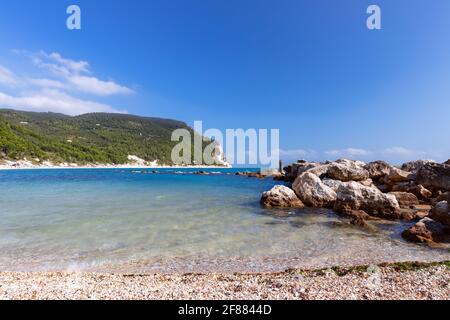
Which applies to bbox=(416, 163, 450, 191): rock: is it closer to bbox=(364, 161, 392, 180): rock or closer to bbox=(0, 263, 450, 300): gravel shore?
bbox=(364, 161, 392, 180): rock

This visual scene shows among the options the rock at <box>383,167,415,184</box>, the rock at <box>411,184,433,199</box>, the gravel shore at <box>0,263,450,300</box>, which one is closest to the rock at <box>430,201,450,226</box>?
the gravel shore at <box>0,263,450,300</box>

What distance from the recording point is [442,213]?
13281 millimetres

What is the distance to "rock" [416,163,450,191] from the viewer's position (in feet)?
76.2

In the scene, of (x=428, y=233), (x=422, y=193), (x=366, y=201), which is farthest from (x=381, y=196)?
(x=422, y=193)

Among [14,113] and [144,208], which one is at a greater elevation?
[14,113]

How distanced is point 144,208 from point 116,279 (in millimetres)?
12769

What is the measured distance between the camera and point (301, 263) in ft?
29.6

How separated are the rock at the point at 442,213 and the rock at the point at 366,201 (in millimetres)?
Answer: 2844

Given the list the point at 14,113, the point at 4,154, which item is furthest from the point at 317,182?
the point at 14,113

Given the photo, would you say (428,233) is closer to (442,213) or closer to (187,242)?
(442,213)

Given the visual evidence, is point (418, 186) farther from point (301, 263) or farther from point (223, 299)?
point (223, 299)

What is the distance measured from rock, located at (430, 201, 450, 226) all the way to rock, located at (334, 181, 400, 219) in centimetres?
284
